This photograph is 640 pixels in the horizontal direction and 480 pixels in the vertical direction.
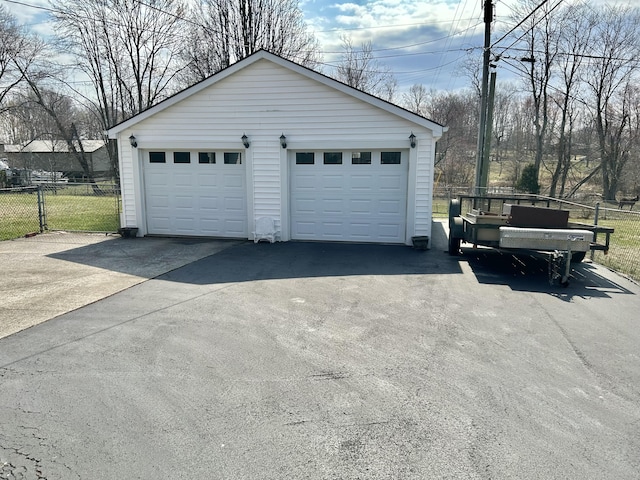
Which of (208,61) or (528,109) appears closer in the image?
(208,61)

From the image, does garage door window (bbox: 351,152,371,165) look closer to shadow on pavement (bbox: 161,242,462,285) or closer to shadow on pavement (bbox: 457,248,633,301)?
shadow on pavement (bbox: 161,242,462,285)

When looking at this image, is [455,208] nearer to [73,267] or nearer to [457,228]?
[457,228]

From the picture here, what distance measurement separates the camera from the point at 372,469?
2541mm

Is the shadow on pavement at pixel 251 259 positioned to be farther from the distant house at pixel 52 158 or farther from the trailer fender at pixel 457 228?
the distant house at pixel 52 158

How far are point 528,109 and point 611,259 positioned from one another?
29.2 m

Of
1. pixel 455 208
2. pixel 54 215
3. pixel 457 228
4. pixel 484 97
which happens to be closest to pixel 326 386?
pixel 457 228

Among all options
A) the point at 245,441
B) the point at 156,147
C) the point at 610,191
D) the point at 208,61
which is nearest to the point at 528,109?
the point at 610,191

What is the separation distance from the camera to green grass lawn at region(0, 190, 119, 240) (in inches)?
492

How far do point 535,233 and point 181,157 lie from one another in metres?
8.54

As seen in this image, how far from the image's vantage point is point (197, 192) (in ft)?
36.4

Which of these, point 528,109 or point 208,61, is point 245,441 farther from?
point 528,109

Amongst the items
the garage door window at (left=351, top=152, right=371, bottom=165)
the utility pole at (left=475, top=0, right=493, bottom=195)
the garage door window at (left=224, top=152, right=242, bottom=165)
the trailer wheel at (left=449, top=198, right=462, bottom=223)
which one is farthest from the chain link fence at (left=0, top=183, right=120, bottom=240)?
the utility pole at (left=475, top=0, right=493, bottom=195)

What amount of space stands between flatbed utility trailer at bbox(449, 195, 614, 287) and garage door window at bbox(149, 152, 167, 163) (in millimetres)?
7405

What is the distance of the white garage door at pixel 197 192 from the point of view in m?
10.9
